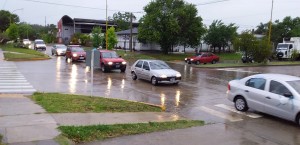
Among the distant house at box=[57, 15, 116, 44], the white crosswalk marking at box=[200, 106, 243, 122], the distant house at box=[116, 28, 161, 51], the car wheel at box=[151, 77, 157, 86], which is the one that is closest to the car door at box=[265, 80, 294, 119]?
the white crosswalk marking at box=[200, 106, 243, 122]

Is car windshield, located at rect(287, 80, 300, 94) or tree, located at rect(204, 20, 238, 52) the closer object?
car windshield, located at rect(287, 80, 300, 94)

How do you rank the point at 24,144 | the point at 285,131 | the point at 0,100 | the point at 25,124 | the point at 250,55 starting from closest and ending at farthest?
the point at 24,144 → the point at 25,124 → the point at 285,131 → the point at 0,100 → the point at 250,55

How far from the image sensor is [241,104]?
12.3 m

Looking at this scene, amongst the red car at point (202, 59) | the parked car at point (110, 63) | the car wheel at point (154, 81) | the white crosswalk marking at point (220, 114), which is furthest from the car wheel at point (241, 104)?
the red car at point (202, 59)

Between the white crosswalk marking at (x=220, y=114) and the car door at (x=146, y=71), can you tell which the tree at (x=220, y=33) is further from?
the white crosswalk marking at (x=220, y=114)

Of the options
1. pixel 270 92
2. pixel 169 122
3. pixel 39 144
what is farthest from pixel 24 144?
pixel 270 92

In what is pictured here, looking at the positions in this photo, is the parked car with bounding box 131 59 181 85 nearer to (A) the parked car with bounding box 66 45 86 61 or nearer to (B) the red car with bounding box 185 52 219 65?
(A) the parked car with bounding box 66 45 86 61

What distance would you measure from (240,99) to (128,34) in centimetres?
5623

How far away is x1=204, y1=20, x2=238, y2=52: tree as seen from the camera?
64.0m

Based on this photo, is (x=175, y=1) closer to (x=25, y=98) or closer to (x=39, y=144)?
(x=25, y=98)

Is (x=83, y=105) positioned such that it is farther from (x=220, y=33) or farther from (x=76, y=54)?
(x=220, y=33)

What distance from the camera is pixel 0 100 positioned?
40.3 ft

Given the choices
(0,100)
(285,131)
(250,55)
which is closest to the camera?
(285,131)

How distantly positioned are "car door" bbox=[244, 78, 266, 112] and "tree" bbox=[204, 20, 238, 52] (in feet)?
174
